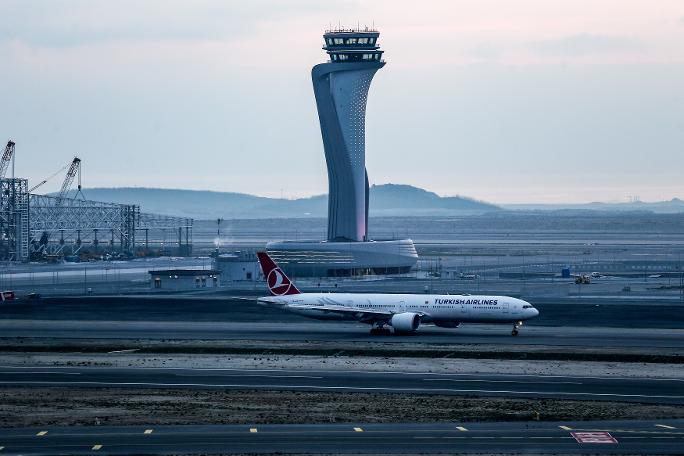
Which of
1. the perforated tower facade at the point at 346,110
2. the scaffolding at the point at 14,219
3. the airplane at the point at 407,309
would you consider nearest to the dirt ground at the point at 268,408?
the airplane at the point at 407,309

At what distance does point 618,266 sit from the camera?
18288cm

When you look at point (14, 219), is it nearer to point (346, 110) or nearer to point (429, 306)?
point (346, 110)

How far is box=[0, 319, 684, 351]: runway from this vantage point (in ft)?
253

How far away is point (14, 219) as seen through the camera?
194 meters

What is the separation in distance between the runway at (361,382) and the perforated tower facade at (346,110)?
107 m

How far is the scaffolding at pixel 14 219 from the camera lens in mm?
192625

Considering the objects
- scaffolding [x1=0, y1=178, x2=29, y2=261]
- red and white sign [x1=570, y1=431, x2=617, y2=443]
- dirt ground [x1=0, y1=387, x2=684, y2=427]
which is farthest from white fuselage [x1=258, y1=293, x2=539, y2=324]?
scaffolding [x1=0, y1=178, x2=29, y2=261]

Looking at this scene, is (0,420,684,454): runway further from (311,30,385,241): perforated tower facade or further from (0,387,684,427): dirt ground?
(311,30,385,241): perforated tower facade

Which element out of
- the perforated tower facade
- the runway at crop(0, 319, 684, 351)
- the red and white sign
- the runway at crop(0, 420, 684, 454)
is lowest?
the red and white sign

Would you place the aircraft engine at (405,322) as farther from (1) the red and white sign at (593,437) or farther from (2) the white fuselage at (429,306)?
(1) the red and white sign at (593,437)

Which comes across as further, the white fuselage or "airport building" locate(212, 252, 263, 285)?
"airport building" locate(212, 252, 263, 285)

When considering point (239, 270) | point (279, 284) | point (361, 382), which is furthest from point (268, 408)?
point (239, 270)

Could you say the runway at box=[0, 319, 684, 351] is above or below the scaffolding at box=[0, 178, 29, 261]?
below

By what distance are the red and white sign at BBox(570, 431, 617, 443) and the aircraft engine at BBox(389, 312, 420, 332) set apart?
3774 cm
